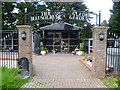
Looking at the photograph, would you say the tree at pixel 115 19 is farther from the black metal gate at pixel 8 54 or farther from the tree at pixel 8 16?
the tree at pixel 8 16

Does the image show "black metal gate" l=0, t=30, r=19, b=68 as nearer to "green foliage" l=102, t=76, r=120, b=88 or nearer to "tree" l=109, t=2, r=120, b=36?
"green foliage" l=102, t=76, r=120, b=88

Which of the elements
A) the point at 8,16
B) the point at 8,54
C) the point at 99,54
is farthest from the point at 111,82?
the point at 8,16

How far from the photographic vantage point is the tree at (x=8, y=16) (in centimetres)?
1952

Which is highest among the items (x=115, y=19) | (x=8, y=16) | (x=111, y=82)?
(x=8, y=16)

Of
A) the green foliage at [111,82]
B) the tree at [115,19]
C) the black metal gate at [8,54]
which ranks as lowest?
the green foliage at [111,82]

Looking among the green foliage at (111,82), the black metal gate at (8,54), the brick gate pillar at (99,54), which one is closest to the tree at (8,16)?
the black metal gate at (8,54)

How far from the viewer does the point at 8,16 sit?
66.0ft

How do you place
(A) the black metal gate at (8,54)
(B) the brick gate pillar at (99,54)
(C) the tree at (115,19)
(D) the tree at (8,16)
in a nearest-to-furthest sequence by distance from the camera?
(B) the brick gate pillar at (99,54) < (A) the black metal gate at (8,54) < (C) the tree at (115,19) < (D) the tree at (8,16)

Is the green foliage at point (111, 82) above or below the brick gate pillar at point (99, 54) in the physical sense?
below

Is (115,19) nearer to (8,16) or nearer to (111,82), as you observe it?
(8,16)

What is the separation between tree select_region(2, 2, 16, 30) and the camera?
19.5 m

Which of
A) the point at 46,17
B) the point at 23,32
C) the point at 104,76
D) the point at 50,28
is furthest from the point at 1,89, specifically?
the point at 50,28

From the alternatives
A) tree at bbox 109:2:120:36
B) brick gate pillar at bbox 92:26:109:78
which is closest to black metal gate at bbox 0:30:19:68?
brick gate pillar at bbox 92:26:109:78

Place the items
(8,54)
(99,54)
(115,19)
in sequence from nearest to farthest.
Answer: (99,54) → (8,54) → (115,19)
